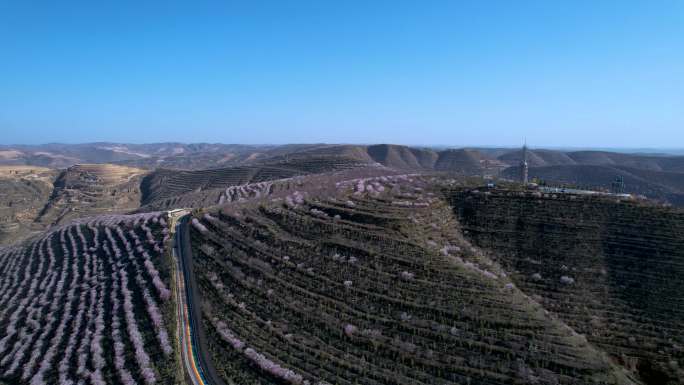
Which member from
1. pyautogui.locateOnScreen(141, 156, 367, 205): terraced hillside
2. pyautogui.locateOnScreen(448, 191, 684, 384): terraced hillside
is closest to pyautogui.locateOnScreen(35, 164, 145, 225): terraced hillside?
pyautogui.locateOnScreen(141, 156, 367, 205): terraced hillside

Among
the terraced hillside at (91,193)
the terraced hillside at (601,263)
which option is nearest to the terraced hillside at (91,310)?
the terraced hillside at (601,263)

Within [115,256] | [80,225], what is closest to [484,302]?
[115,256]

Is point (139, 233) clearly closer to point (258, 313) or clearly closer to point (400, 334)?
point (258, 313)

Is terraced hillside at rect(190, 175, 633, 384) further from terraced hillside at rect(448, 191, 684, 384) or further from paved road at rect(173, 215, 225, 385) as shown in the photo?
terraced hillside at rect(448, 191, 684, 384)

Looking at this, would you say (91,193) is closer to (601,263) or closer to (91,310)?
(91,310)

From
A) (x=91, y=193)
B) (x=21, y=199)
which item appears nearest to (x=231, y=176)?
(x=91, y=193)

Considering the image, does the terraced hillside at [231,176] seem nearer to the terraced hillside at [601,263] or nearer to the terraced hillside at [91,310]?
the terraced hillside at [91,310]
